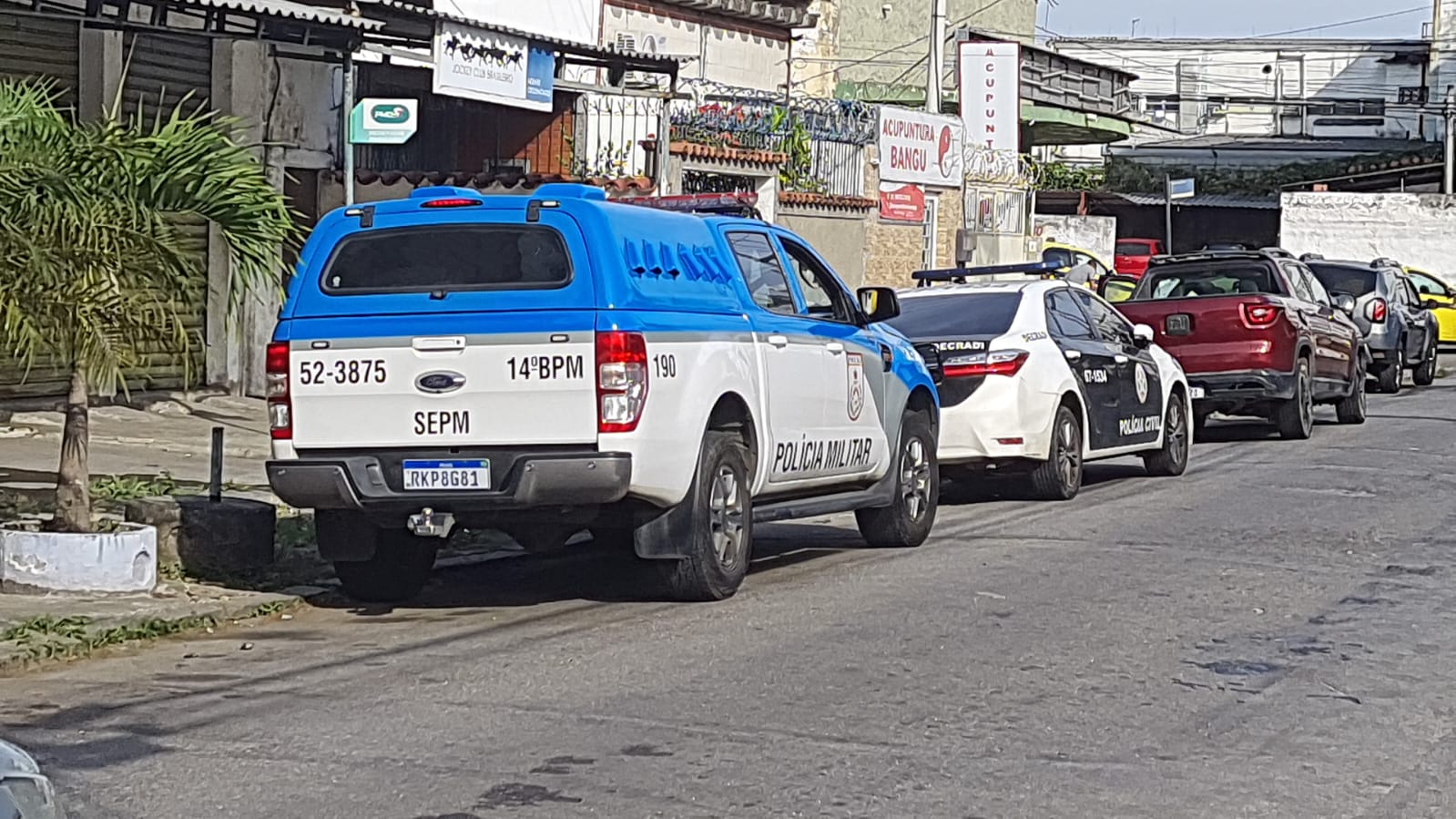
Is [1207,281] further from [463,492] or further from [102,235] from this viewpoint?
[102,235]

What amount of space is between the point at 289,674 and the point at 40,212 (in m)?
2.76

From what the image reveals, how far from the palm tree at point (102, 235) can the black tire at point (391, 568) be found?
135cm

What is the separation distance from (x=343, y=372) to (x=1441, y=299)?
30.6m

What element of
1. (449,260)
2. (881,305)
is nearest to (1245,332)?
(881,305)

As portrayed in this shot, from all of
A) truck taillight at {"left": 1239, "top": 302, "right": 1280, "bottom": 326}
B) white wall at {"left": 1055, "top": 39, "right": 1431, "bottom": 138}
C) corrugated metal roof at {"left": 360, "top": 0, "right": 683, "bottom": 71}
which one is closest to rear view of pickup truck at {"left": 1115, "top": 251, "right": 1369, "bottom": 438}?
truck taillight at {"left": 1239, "top": 302, "right": 1280, "bottom": 326}

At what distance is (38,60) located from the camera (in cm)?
1700

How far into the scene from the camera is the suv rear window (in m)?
9.50

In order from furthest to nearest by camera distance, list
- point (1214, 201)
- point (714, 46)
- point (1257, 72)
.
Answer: point (1257, 72), point (1214, 201), point (714, 46)

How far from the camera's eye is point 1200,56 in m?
74.9

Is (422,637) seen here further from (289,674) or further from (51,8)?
(51,8)

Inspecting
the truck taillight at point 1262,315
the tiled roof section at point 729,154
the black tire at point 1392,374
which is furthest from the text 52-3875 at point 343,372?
the black tire at point 1392,374

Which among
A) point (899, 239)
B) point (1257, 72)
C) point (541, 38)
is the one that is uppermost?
point (1257, 72)

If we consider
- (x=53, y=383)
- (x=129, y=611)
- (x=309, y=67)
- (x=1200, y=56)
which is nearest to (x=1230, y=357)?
(x=309, y=67)

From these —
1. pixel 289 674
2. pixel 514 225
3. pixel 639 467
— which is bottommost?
pixel 289 674
